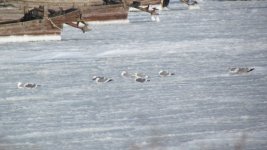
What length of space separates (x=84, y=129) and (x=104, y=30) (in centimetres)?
587

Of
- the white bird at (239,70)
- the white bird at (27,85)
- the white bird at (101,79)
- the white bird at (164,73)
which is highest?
the white bird at (239,70)

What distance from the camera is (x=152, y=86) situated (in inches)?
388

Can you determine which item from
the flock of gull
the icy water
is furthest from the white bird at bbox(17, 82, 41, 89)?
the icy water

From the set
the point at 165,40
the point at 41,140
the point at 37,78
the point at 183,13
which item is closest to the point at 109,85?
the point at 37,78

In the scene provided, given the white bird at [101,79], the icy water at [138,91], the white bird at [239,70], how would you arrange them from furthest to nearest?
the white bird at [239,70], the white bird at [101,79], the icy water at [138,91]

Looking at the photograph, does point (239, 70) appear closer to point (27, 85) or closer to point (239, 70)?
point (239, 70)

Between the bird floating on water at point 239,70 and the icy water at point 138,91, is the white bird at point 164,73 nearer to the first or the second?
the icy water at point 138,91

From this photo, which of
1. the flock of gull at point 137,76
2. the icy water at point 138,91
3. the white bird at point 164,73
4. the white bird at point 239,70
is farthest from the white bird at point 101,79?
the white bird at point 239,70

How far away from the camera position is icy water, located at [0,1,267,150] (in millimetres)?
7988

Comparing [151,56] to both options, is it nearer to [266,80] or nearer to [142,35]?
[142,35]

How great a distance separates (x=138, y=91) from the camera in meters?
9.62

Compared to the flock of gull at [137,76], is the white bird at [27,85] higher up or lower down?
lower down

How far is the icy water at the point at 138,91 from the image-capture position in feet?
26.2

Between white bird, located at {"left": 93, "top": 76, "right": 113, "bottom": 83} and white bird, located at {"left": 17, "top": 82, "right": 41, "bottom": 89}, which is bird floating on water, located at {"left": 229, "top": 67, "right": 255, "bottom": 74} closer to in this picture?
white bird, located at {"left": 93, "top": 76, "right": 113, "bottom": 83}
